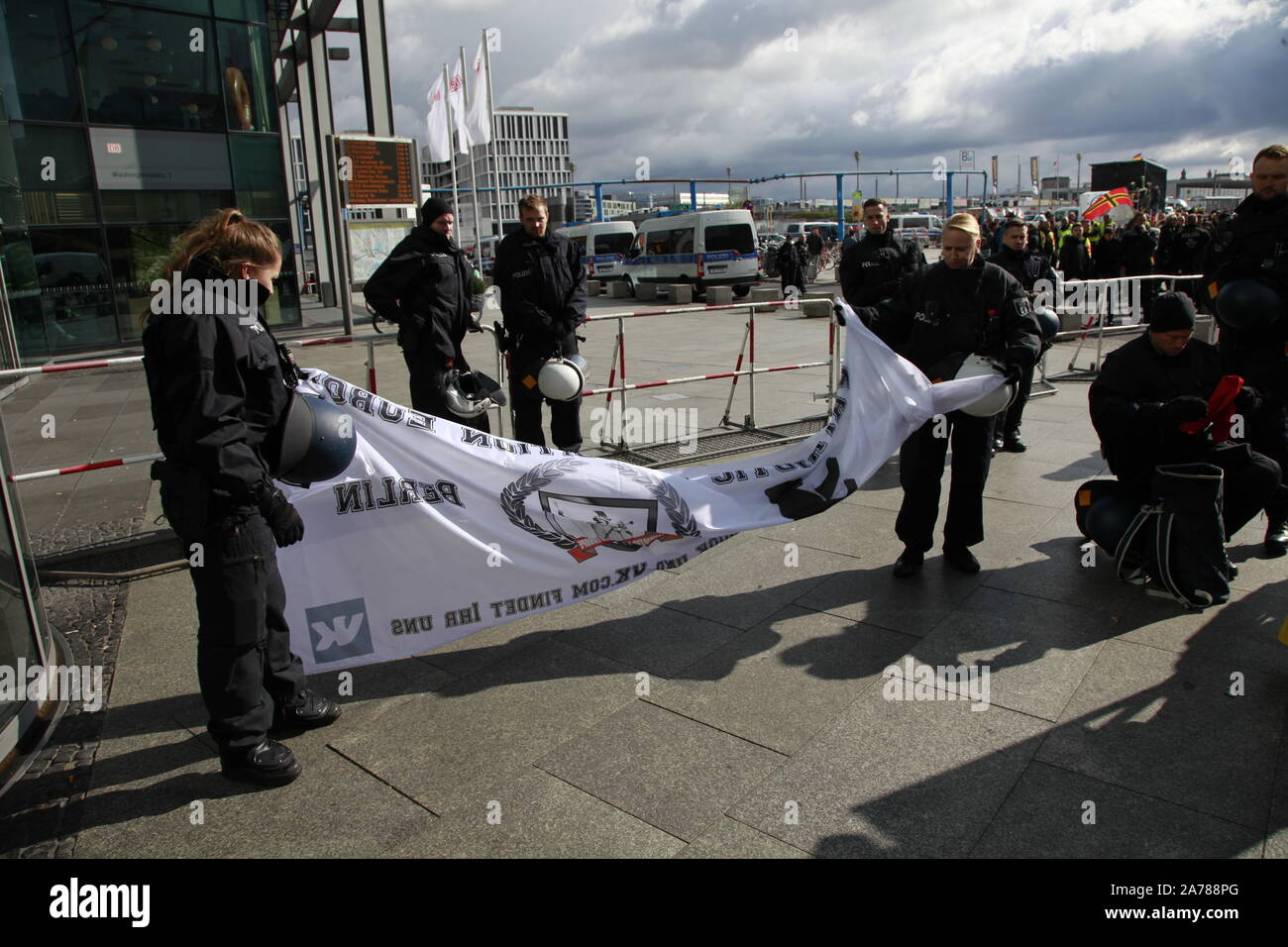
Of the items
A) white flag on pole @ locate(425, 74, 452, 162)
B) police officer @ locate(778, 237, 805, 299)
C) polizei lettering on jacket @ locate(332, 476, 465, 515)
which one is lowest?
polizei lettering on jacket @ locate(332, 476, 465, 515)

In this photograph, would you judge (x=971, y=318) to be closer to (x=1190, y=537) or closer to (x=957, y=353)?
(x=957, y=353)

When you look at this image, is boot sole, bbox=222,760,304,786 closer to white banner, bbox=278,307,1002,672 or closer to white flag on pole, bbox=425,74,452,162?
white banner, bbox=278,307,1002,672

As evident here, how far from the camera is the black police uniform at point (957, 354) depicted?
4930mm

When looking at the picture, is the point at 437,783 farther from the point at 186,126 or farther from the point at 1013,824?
the point at 186,126

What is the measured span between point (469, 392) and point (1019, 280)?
5.02m

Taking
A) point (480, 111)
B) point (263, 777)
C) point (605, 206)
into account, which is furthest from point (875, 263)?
point (605, 206)

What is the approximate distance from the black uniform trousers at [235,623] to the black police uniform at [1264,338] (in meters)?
5.33

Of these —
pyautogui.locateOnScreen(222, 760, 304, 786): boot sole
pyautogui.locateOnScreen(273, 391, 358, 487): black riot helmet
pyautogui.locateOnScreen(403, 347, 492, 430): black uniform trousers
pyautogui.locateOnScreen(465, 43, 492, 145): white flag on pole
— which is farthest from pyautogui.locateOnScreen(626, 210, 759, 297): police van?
pyautogui.locateOnScreen(222, 760, 304, 786): boot sole

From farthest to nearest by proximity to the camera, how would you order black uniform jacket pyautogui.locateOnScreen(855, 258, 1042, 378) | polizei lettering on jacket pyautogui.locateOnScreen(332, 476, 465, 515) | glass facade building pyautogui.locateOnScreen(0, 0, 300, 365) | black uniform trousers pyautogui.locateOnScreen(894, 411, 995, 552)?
1. glass facade building pyautogui.locateOnScreen(0, 0, 300, 365)
2. black uniform trousers pyautogui.locateOnScreen(894, 411, 995, 552)
3. black uniform jacket pyautogui.locateOnScreen(855, 258, 1042, 378)
4. polizei lettering on jacket pyautogui.locateOnScreen(332, 476, 465, 515)

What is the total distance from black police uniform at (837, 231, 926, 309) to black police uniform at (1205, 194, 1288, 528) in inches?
107

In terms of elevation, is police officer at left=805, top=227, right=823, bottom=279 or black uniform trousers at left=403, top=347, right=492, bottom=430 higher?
police officer at left=805, top=227, right=823, bottom=279

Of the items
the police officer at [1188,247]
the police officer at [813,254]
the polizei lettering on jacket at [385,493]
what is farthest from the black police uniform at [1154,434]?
the police officer at [813,254]

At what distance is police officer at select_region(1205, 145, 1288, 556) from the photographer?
17.1ft

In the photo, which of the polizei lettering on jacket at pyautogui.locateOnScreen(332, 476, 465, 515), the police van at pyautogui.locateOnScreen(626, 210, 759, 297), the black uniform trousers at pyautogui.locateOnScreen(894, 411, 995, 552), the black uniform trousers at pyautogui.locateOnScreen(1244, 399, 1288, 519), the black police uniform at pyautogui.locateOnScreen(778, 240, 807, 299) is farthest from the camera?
the police van at pyautogui.locateOnScreen(626, 210, 759, 297)
